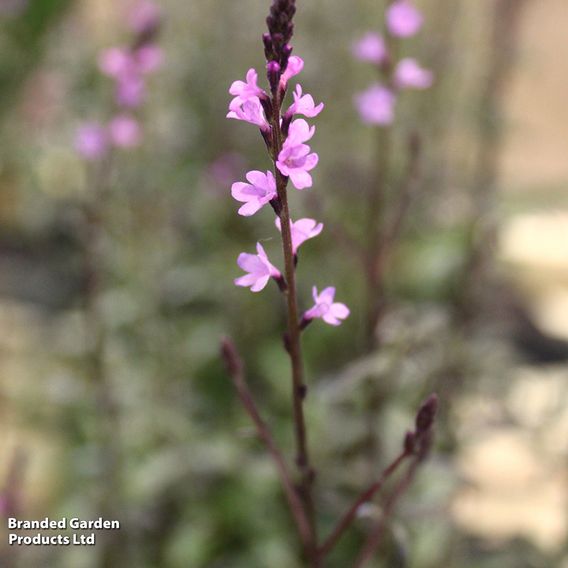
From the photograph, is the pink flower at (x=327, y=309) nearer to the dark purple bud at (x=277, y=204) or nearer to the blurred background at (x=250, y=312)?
the dark purple bud at (x=277, y=204)

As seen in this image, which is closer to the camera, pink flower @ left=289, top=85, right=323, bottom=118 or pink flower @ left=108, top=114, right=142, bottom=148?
pink flower @ left=289, top=85, right=323, bottom=118

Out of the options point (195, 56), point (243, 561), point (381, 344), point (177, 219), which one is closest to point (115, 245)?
point (177, 219)

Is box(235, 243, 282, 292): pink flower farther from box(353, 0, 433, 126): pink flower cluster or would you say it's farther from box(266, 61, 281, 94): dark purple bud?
box(353, 0, 433, 126): pink flower cluster

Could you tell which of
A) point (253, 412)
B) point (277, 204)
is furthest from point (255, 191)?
point (253, 412)

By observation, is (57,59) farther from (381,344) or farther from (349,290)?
(381,344)

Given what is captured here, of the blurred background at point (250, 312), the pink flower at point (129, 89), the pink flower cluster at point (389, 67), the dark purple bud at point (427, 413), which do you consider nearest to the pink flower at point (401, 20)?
the pink flower cluster at point (389, 67)

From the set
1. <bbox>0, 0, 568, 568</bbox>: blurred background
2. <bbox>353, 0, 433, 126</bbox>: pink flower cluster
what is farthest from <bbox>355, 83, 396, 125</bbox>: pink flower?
<bbox>0, 0, 568, 568</bbox>: blurred background

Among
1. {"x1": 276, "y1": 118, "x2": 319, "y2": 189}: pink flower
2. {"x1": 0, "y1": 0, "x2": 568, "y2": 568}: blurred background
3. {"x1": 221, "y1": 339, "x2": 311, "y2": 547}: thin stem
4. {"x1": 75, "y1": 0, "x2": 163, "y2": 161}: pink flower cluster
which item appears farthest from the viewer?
{"x1": 0, "y1": 0, "x2": 568, "y2": 568}: blurred background

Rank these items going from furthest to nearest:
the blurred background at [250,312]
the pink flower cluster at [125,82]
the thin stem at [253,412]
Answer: the blurred background at [250,312] < the pink flower cluster at [125,82] < the thin stem at [253,412]
